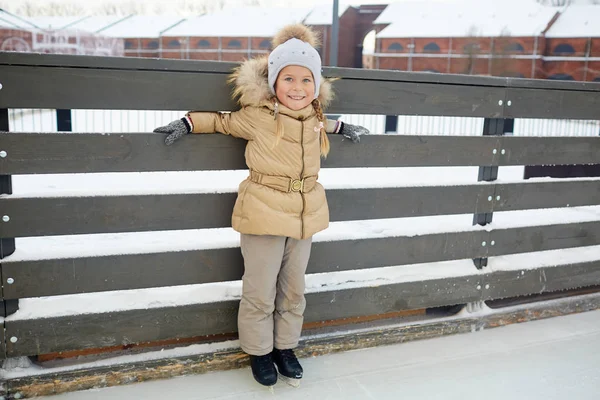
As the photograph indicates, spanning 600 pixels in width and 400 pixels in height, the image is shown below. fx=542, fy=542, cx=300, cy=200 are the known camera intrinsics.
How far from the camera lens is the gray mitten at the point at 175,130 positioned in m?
2.53

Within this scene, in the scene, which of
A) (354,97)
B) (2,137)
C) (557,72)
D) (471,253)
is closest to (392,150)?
(354,97)

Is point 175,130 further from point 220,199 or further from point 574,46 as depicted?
point 574,46

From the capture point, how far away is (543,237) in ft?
12.3

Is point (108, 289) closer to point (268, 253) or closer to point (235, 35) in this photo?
point (268, 253)

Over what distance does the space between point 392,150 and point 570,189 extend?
1501mm

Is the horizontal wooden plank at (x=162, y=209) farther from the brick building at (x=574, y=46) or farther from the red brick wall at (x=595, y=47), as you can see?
the red brick wall at (x=595, y=47)

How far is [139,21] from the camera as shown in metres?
49.0

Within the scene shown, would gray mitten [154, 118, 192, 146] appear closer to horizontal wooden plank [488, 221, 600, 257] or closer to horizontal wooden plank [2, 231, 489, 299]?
horizontal wooden plank [2, 231, 489, 299]

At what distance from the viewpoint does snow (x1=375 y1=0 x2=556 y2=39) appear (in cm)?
3700

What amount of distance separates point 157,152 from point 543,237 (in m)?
2.66

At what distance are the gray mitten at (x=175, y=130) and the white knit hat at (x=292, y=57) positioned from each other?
444mm

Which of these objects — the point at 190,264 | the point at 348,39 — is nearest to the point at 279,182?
the point at 190,264

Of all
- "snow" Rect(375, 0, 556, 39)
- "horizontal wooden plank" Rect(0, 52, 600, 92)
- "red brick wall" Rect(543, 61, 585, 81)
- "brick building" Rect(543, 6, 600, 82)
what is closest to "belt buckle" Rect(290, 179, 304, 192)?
"horizontal wooden plank" Rect(0, 52, 600, 92)

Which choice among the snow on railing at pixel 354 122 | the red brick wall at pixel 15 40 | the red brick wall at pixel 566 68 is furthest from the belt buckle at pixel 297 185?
the red brick wall at pixel 566 68
